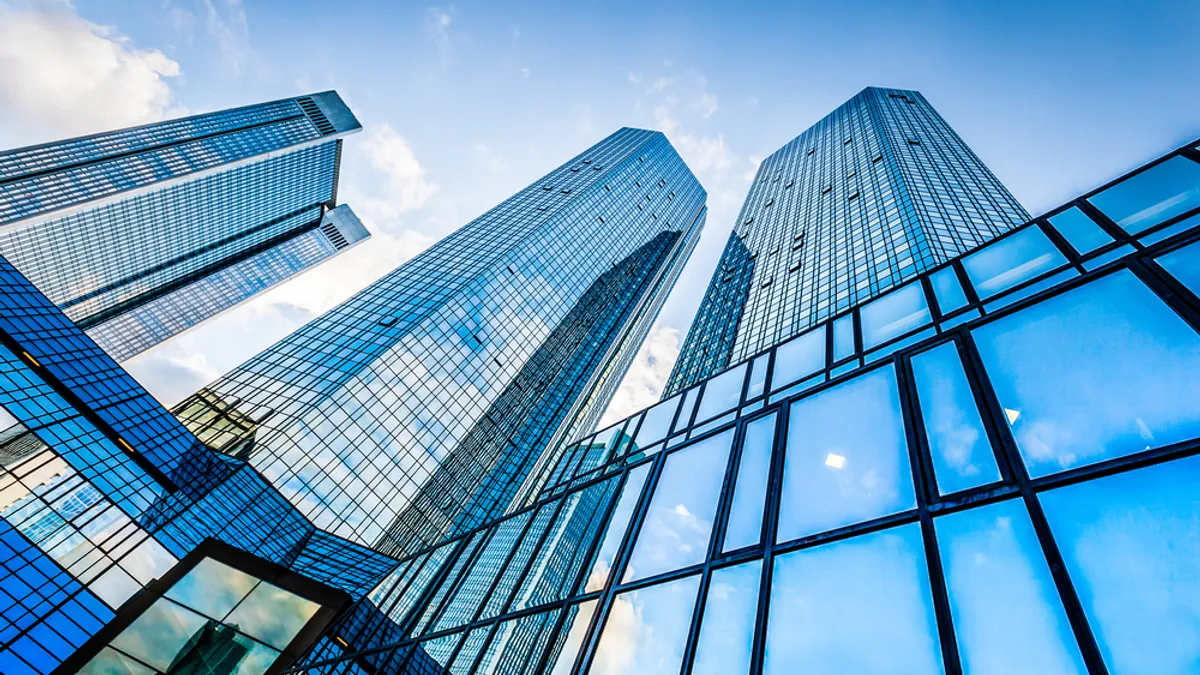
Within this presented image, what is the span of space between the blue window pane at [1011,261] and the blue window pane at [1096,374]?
2.54m

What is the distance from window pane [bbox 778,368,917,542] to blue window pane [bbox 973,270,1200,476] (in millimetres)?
1511

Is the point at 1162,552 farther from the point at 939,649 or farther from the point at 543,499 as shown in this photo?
the point at 543,499

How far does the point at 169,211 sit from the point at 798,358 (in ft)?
598

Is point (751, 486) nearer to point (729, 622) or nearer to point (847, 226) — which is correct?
point (729, 622)

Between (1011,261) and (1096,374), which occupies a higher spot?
(1096,374)

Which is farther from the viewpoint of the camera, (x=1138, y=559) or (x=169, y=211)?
(x=169, y=211)

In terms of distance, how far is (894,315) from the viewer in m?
12.8

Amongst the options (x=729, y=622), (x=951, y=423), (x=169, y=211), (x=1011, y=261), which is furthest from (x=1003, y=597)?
(x=169, y=211)

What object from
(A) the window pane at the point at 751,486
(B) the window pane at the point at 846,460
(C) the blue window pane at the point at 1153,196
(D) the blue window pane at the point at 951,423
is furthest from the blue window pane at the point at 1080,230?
(A) the window pane at the point at 751,486

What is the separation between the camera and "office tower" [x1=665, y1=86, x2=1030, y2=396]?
174 ft

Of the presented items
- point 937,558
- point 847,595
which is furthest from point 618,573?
point 937,558

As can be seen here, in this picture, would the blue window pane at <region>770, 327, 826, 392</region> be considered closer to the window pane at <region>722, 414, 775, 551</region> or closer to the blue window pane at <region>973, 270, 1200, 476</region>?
the window pane at <region>722, 414, 775, 551</region>

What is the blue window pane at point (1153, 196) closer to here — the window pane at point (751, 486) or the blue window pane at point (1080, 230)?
the blue window pane at point (1080, 230)

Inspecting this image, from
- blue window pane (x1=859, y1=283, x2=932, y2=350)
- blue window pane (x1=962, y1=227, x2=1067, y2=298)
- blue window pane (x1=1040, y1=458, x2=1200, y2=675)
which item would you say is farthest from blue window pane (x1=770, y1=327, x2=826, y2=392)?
blue window pane (x1=1040, y1=458, x2=1200, y2=675)
